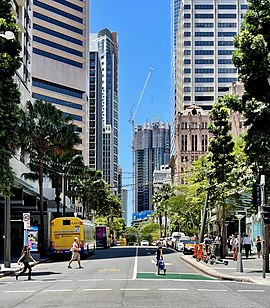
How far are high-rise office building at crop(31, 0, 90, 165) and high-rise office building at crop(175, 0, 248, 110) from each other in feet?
143

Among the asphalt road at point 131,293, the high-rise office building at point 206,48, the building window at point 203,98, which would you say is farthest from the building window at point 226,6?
the asphalt road at point 131,293

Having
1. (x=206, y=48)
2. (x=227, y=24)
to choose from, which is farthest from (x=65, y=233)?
(x=227, y=24)

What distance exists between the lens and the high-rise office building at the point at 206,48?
554 ft

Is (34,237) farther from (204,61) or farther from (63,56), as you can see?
(204,61)

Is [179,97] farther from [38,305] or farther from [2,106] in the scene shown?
[38,305]

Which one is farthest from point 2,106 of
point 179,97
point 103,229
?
point 179,97

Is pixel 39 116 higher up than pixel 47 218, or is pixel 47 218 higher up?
pixel 39 116

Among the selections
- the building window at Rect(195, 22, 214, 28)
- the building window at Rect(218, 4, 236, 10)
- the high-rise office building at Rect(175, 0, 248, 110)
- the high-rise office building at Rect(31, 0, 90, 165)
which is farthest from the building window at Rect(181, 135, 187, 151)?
the building window at Rect(218, 4, 236, 10)

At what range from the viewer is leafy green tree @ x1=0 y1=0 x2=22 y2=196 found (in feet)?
96.1

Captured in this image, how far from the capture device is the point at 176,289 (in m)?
21.0

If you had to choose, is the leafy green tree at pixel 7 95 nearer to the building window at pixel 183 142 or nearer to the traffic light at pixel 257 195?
the traffic light at pixel 257 195

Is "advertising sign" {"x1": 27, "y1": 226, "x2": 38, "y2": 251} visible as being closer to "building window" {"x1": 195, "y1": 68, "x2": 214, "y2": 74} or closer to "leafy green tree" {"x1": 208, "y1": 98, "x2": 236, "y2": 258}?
"leafy green tree" {"x1": 208, "y1": 98, "x2": 236, "y2": 258}

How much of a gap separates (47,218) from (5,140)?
32.4m

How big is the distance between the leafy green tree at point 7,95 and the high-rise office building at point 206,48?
457 ft
